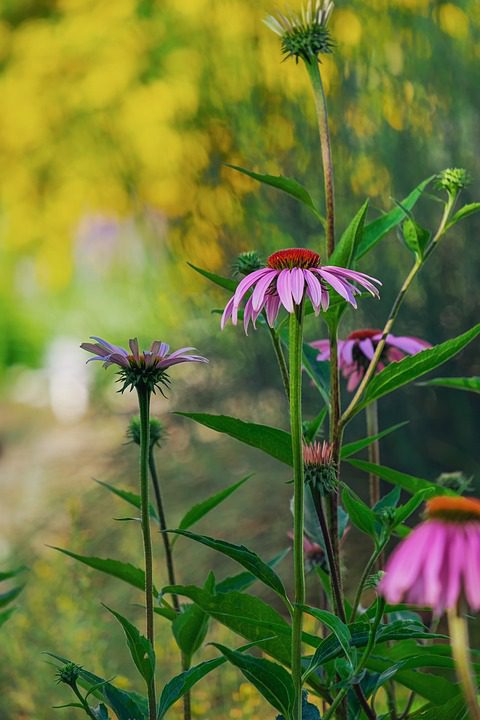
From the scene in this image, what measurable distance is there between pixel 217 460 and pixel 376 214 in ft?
2.06

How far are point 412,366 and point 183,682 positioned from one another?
24 cm

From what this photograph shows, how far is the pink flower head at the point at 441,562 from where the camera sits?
1.32 ft

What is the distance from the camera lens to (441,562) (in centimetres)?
41

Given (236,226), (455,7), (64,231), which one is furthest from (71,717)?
(64,231)

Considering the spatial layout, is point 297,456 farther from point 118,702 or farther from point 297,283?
point 118,702

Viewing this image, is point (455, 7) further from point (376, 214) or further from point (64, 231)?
point (64, 231)

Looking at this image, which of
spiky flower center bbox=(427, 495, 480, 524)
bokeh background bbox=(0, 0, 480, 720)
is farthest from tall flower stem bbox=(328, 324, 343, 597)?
bokeh background bbox=(0, 0, 480, 720)

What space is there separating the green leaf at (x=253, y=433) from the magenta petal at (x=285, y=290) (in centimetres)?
10

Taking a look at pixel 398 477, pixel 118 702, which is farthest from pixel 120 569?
pixel 398 477

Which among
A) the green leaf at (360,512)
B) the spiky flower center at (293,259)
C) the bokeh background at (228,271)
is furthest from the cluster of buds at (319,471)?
the bokeh background at (228,271)

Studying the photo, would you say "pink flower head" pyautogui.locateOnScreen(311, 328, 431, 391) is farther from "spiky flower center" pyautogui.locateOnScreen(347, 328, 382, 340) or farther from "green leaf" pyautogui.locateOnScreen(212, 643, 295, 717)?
"green leaf" pyautogui.locateOnScreen(212, 643, 295, 717)

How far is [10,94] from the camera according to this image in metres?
4.01

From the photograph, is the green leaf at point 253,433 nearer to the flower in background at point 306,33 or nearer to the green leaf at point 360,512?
the green leaf at point 360,512

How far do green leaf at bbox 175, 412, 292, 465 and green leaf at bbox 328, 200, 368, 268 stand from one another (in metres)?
0.12
